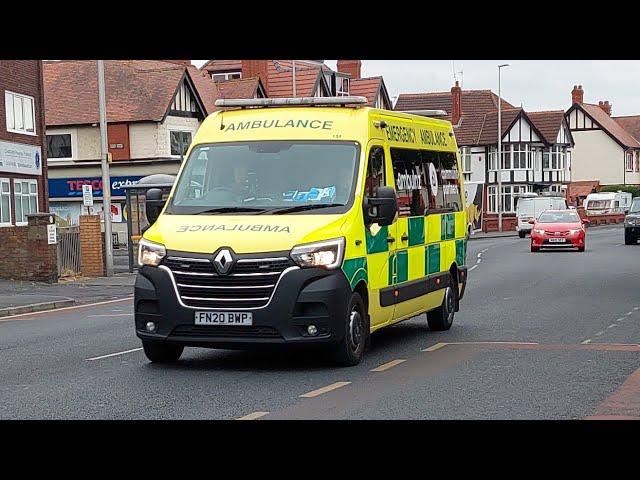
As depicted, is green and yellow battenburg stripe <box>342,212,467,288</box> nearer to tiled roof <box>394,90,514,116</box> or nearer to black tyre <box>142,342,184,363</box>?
black tyre <box>142,342,184,363</box>

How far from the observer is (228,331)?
454 inches

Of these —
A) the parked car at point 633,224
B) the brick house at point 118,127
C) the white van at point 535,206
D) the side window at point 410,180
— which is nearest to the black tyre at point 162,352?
the side window at point 410,180

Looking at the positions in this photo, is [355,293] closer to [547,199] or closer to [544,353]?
[544,353]

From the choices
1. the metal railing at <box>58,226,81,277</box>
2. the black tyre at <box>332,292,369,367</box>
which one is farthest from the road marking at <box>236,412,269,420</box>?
the metal railing at <box>58,226,81,277</box>

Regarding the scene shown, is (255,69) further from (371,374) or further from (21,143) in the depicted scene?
(371,374)

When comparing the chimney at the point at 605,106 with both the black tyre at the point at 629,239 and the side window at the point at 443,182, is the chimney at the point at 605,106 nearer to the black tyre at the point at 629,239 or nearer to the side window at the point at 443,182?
the black tyre at the point at 629,239

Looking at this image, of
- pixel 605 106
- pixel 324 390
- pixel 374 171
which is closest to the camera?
pixel 324 390

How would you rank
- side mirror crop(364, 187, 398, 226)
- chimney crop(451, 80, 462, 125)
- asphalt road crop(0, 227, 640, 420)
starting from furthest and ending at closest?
chimney crop(451, 80, 462, 125) < side mirror crop(364, 187, 398, 226) < asphalt road crop(0, 227, 640, 420)

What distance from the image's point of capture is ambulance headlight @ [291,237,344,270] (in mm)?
11414

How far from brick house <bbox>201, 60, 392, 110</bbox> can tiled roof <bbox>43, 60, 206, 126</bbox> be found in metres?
8.83

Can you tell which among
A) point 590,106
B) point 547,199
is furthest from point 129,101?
point 590,106

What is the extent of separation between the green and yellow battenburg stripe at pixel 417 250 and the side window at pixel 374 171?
464 mm

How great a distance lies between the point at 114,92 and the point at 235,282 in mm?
47729

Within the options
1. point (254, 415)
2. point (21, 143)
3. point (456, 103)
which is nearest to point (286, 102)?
point (254, 415)
